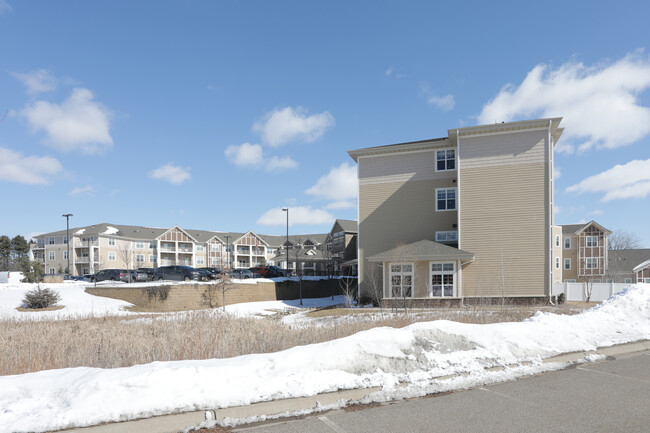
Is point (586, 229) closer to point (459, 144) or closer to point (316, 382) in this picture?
point (459, 144)

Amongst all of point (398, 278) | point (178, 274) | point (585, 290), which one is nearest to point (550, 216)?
point (585, 290)

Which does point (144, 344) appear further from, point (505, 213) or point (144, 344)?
point (505, 213)

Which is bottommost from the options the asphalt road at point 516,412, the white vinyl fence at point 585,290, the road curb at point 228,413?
the white vinyl fence at point 585,290

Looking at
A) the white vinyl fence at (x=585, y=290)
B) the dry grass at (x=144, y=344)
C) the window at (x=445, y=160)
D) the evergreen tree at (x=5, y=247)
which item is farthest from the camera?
the evergreen tree at (x=5, y=247)

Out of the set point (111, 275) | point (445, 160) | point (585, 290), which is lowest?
point (585, 290)

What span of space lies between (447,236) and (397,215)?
3865mm

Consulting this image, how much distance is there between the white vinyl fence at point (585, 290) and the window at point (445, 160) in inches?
445

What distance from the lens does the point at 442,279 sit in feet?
89.9

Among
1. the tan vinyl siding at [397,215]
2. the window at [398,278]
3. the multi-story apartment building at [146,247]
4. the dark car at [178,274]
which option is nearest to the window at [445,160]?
the tan vinyl siding at [397,215]

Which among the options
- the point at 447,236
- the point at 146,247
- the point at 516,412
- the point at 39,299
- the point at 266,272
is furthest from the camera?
the point at 146,247

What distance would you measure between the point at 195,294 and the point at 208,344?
26606 mm

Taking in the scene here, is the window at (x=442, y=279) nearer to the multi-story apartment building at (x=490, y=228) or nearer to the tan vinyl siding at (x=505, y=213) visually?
the multi-story apartment building at (x=490, y=228)

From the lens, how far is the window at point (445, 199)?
30391 millimetres

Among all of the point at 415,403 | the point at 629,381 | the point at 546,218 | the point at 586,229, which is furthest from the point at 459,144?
the point at 586,229
